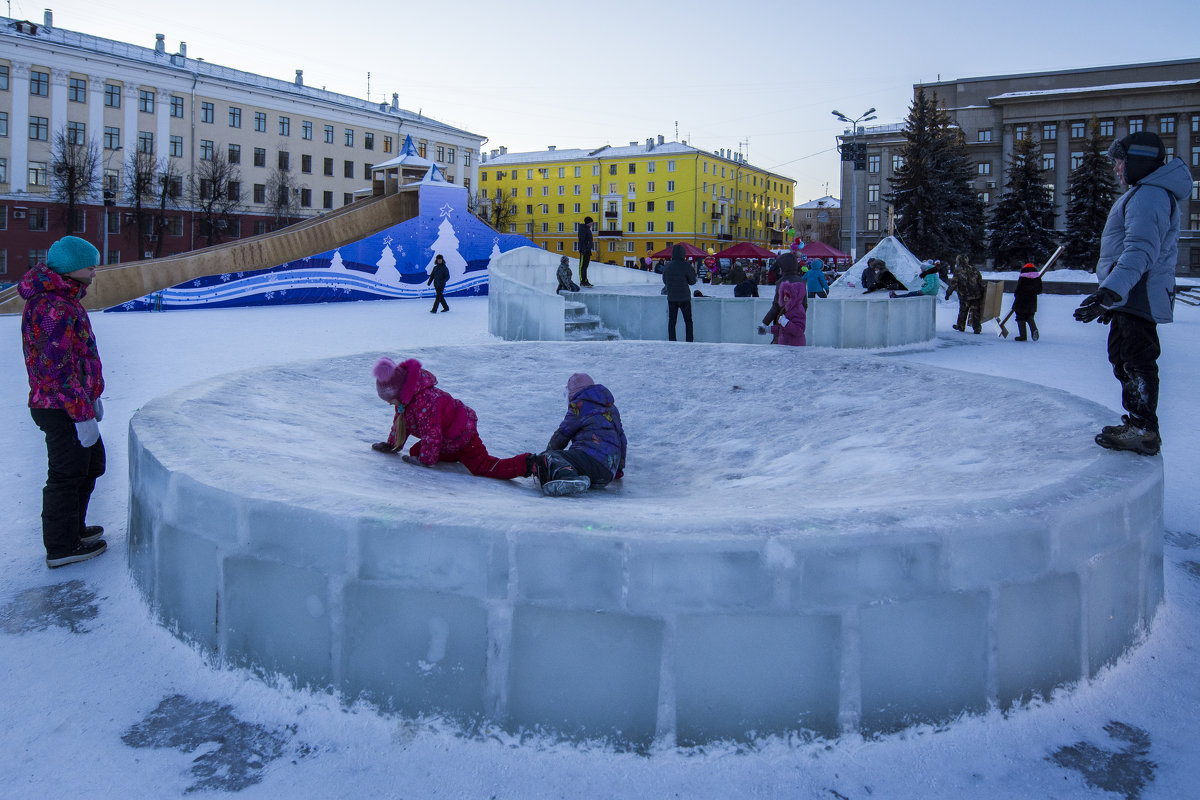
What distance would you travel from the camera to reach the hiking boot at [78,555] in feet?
13.2

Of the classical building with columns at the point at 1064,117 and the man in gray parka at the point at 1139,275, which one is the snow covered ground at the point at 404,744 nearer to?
the man in gray parka at the point at 1139,275

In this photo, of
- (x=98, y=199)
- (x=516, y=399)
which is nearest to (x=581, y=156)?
(x=98, y=199)

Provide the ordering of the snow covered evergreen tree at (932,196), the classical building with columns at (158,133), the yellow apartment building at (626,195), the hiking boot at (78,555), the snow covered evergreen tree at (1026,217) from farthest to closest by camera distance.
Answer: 1. the yellow apartment building at (626,195)
2. the snow covered evergreen tree at (932,196)
3. the snow covered evergreen tree at (1026,217)
4. the classical building with columns at (158,133)
5. the hiking boot at (78,555)

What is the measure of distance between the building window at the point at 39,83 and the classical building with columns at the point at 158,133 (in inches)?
2.0

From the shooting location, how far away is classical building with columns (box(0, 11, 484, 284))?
129ft

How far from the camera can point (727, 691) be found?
262 centimetres

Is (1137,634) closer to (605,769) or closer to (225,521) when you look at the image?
(605,769)

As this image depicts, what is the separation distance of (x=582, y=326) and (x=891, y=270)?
13889 mm

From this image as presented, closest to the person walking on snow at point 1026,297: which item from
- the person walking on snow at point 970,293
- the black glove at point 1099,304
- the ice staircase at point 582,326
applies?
the person walking on snow at point 970,293

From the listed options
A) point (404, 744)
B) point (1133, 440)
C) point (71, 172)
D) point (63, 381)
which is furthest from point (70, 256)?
point (71, 172)

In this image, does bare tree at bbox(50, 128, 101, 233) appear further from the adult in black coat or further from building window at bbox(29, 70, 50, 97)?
the adult in black coat

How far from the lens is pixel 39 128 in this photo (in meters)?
40.2

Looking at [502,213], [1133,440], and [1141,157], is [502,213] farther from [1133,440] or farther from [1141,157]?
[1133,440]

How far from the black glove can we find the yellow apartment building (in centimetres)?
7593
